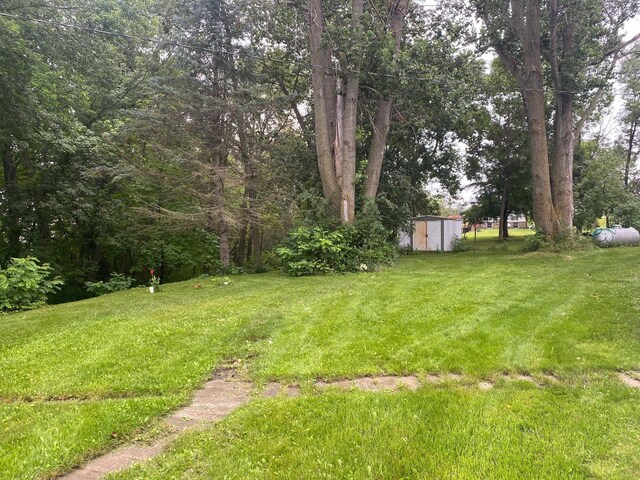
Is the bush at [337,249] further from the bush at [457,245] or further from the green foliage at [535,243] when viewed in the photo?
the bush at [457,245]

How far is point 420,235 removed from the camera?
70.7ft

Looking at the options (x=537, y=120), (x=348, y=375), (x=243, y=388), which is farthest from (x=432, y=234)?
(x=243, y=388)

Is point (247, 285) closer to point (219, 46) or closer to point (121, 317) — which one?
point (121, 317)

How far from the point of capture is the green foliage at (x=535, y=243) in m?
13.0

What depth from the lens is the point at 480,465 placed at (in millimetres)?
2148

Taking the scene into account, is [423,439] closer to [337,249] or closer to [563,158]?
[337,249]

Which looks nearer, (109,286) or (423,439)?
(423,439)

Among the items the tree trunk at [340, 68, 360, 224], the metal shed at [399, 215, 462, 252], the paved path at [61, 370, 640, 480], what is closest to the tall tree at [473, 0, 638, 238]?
the tree trunk at [340, 68, 360, 224]

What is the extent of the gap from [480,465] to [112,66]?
15493mm

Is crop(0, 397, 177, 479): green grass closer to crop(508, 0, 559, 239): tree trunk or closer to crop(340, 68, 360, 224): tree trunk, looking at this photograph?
crop(340, 68, 360, 224): tree trunk

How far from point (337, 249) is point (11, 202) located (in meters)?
12.0

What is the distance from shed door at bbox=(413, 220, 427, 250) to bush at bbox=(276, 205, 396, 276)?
10.8 m

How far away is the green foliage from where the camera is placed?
13003 mm

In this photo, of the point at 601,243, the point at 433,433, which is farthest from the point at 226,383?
the point at 601,243
